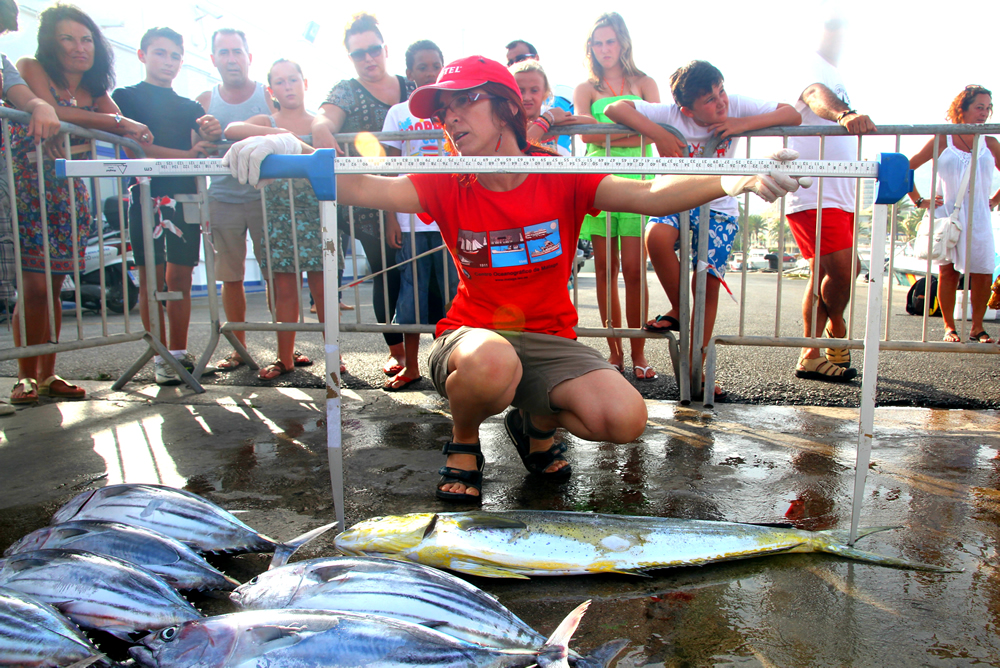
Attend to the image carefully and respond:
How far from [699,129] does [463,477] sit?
8.69 feet

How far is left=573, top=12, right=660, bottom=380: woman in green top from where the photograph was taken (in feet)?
12.9

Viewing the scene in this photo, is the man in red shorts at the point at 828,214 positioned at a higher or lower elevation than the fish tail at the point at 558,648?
higher

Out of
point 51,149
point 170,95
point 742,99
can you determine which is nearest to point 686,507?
point 742,99

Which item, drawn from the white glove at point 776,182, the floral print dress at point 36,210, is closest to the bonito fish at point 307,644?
the white glove at point 776,182

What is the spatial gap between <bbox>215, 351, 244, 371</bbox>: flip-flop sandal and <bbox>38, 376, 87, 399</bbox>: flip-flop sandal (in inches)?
38.4

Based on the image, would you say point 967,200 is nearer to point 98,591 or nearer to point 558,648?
point 558,648

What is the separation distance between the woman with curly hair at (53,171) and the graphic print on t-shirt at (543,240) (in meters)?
2.77

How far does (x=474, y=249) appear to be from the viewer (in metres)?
2.26

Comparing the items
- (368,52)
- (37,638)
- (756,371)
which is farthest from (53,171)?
(756,371)

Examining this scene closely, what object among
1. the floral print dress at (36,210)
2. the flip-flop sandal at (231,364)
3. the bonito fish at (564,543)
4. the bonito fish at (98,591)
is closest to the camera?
the bonito fish at (98,591)

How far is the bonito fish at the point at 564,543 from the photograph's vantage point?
5.23 ft

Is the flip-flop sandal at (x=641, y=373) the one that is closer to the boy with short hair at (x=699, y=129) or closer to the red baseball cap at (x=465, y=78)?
the boy with short hair at (x=699, y=129)

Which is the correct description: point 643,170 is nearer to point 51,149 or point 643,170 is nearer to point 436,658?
point 436,658

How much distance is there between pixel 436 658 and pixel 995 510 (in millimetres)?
1923
